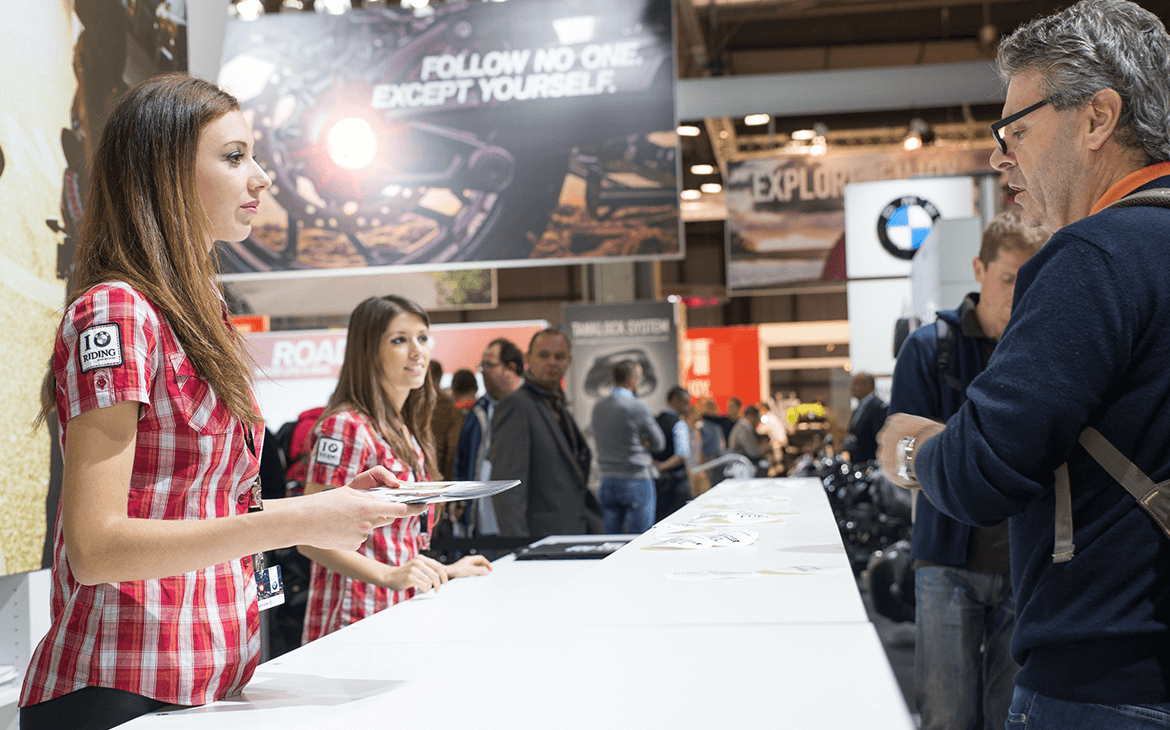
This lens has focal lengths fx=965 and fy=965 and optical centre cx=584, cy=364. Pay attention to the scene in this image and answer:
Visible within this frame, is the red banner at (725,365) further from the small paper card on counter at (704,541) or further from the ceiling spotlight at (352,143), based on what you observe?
the small paper card on counter at (704,541)

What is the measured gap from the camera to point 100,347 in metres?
1.07

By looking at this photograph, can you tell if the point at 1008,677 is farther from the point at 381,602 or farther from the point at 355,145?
the point at 355,145

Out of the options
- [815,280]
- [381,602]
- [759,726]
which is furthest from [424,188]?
[815,280]

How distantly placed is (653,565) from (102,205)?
1081 mm

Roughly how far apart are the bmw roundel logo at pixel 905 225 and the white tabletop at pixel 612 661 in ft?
18.1

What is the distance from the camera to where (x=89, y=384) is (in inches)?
41.5

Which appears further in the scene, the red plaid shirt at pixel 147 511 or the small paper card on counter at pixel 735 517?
the small paper card on counter at pixel 735 517

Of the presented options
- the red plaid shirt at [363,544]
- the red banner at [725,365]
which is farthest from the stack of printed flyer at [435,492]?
the red banner at [725,365]

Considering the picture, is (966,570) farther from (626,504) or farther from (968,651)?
(626,504)

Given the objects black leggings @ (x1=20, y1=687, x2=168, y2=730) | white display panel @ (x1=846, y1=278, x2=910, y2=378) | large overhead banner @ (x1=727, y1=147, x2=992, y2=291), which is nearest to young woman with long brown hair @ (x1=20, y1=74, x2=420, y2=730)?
black leggings @ (x1=20, y1=687, x2=168, y2=730)

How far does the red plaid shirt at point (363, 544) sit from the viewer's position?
212 centimetres

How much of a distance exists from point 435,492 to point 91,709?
1.50 ft

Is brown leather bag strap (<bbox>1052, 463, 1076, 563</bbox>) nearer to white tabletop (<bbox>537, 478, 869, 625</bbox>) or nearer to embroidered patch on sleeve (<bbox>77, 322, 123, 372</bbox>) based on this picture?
white tabletop (<bbox>537, 478, 869, 625</bbox>)

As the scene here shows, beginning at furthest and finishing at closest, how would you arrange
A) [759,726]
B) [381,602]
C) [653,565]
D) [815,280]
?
[815,280] < [381,602] < [653,565] < [759,726]
